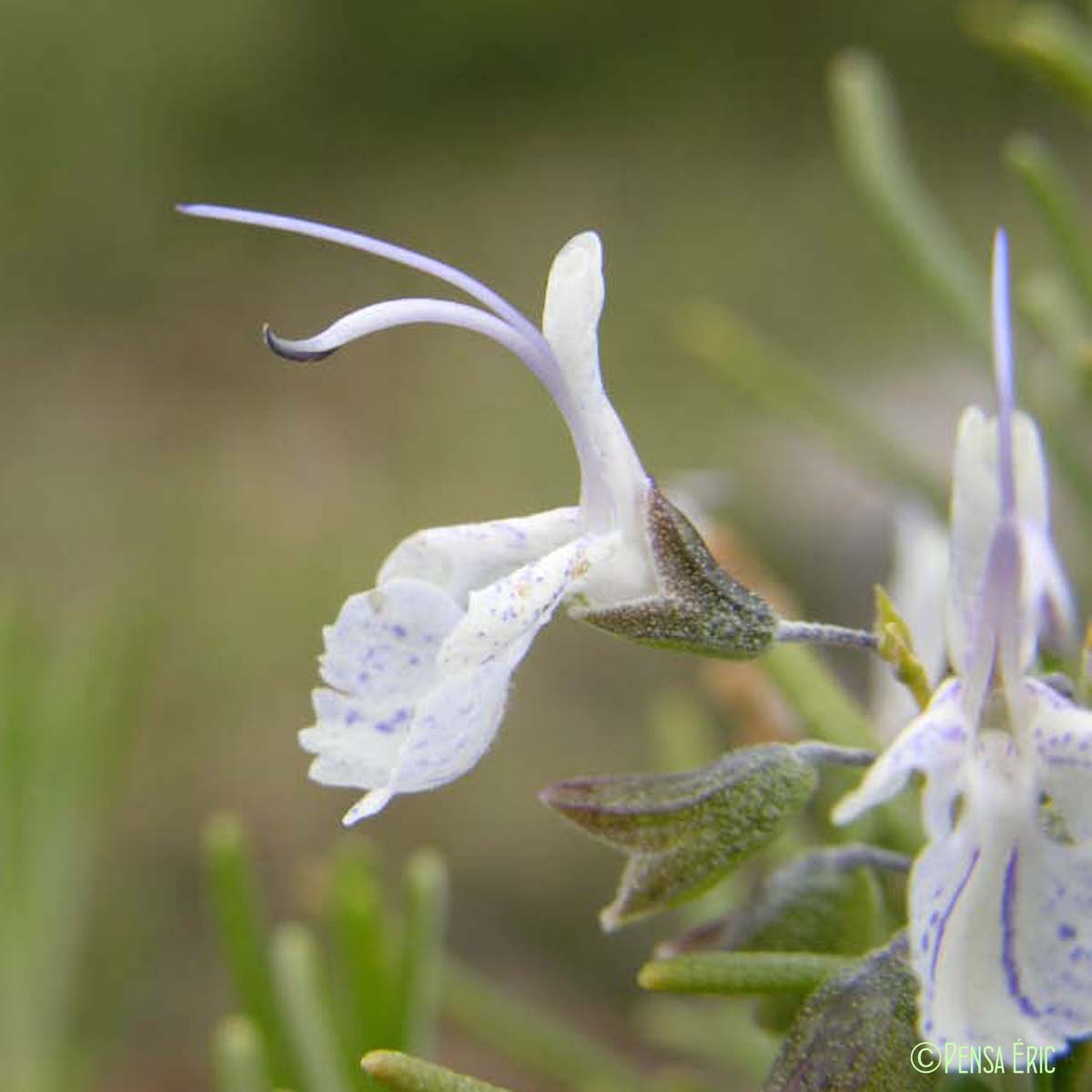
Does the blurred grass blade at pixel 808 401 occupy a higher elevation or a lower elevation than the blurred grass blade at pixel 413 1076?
higher

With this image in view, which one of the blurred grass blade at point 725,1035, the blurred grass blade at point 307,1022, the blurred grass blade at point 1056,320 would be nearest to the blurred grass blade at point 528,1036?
the blurred grass blade at point 725,1035

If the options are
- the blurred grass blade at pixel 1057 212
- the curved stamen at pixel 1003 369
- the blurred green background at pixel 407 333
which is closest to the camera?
the curved stamen at pixel 1003 369

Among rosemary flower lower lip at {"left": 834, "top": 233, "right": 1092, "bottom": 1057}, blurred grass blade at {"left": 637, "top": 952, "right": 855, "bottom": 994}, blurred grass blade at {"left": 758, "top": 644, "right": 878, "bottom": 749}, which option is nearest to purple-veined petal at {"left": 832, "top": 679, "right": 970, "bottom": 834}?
rosemary flower lower lip at {"left": 834, "top": 233, "right": 1092, "bottom": 1057}

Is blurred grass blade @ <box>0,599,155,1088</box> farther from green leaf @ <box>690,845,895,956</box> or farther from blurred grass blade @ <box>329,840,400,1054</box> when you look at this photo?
green leaf @ <box>690,845,895,956</box>

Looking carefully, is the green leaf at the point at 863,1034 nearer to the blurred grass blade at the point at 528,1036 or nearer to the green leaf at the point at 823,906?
the green leaf at the point at 823,906

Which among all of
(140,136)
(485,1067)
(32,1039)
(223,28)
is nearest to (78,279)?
(140,136)

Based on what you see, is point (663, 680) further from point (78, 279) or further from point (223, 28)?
point (223, 28)
